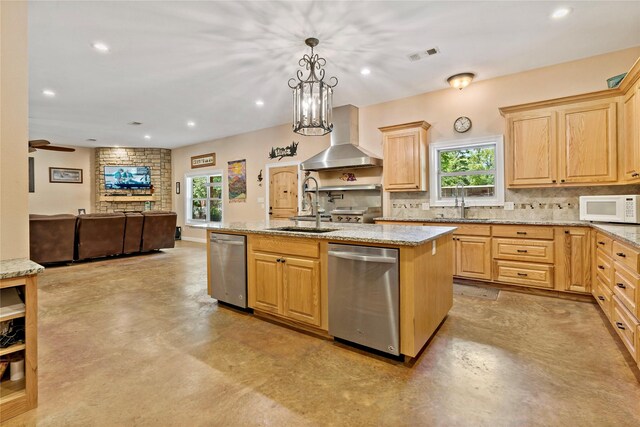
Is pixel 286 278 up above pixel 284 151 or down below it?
below

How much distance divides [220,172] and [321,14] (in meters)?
6.07

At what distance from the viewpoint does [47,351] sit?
2383mm

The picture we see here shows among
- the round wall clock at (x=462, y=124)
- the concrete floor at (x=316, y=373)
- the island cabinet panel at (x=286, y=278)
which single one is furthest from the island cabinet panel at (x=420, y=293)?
the round wall clock at (x=462, y=124)

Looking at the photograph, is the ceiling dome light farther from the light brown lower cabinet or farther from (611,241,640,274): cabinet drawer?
the light brown lower cabinet

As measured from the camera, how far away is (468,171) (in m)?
4.66

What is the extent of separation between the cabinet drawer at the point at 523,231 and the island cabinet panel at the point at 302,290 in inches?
103

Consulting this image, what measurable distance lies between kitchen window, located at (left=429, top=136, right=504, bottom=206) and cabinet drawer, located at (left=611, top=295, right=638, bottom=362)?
212cm

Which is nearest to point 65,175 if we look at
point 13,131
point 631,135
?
point 13,131

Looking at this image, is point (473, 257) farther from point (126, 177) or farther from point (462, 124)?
point (126, 177)

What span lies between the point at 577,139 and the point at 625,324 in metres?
2.30

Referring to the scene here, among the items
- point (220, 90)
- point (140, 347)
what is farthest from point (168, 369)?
point (220, 90)

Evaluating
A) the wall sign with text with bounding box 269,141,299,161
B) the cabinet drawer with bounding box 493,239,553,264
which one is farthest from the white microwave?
the wall sign with text with bounding box 269,141,299,161

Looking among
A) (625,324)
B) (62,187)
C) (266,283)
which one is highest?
(62,187)

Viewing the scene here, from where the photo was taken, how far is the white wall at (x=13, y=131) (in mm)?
1754
